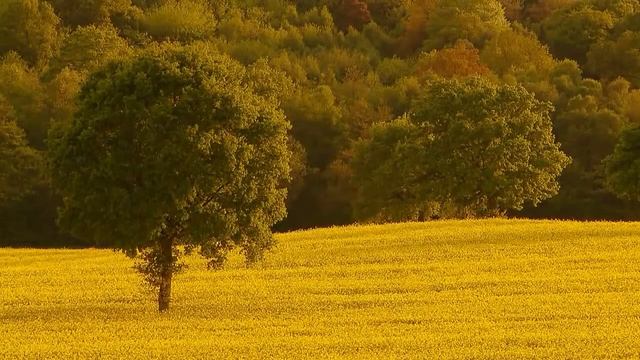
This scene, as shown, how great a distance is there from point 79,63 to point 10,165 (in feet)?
59.4

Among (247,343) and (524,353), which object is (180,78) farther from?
(524,353)

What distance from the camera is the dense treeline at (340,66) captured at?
92188 mm

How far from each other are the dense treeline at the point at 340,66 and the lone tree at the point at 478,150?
188cm

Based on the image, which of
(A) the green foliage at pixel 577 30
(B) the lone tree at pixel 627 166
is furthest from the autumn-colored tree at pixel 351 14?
(B) the lone tree at pixel 627 166

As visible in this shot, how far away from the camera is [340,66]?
4764 inches

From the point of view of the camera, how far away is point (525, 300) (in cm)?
3444

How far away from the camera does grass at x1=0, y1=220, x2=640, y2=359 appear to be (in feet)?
89.5

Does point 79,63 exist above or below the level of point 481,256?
above

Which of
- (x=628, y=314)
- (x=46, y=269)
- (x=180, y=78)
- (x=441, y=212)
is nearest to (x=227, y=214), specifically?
(x=180, y=78)

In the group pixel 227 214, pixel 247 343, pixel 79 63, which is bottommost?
pixel 247 343

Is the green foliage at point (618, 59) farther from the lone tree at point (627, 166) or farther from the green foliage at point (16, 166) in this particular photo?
the green foliage at point (16, 166)

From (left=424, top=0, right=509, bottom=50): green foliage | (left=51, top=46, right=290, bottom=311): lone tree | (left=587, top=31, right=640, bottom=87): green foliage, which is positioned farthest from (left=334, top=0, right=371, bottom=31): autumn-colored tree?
(left=51, top=46, right=290, bottom=311): lone tree

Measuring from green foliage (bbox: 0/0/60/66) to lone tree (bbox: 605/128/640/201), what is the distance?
177 ft

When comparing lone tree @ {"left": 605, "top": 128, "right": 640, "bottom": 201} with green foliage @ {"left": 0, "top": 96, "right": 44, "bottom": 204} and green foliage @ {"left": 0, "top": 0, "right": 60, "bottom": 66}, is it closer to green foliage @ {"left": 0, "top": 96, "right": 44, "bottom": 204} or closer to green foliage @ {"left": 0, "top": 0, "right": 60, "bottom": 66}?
green foliage @ {"left": 0, "top": 96, "right": 44, "bottom": 204}
